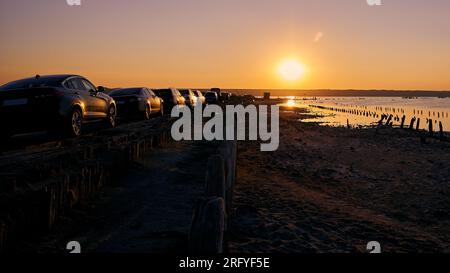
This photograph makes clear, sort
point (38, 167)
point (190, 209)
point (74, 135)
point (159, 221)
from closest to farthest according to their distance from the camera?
point (159, 221), point (190, 209), point (38, 167), point (74, 135)

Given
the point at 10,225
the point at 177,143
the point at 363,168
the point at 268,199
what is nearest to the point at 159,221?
the point at 10,225

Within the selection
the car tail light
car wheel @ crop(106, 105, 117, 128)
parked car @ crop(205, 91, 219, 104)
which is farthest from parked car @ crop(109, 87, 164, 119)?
parked car @ crop(205, 91, 219, 104)

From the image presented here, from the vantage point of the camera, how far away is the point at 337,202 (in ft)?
34.7

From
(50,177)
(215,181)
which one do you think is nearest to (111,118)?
(50,177)

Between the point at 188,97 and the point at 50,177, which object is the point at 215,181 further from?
the point at 188,97

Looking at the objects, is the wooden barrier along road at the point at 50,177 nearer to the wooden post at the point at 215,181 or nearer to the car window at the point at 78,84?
the car window at the point at 78,84

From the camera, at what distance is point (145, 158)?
1048cm

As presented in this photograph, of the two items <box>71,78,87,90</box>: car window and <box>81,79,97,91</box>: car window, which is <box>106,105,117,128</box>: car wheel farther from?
<box>71,78,87,90</box>: car window

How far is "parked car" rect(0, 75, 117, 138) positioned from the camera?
10.1 metres

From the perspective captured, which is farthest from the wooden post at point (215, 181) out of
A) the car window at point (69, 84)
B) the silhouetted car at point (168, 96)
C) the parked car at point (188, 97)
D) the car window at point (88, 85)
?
the parked car at point (188, 97)

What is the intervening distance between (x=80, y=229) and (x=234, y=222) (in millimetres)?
2798

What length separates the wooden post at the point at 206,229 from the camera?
10.5 ft

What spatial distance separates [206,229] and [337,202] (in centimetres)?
803

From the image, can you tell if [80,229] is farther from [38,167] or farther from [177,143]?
[177,143]
